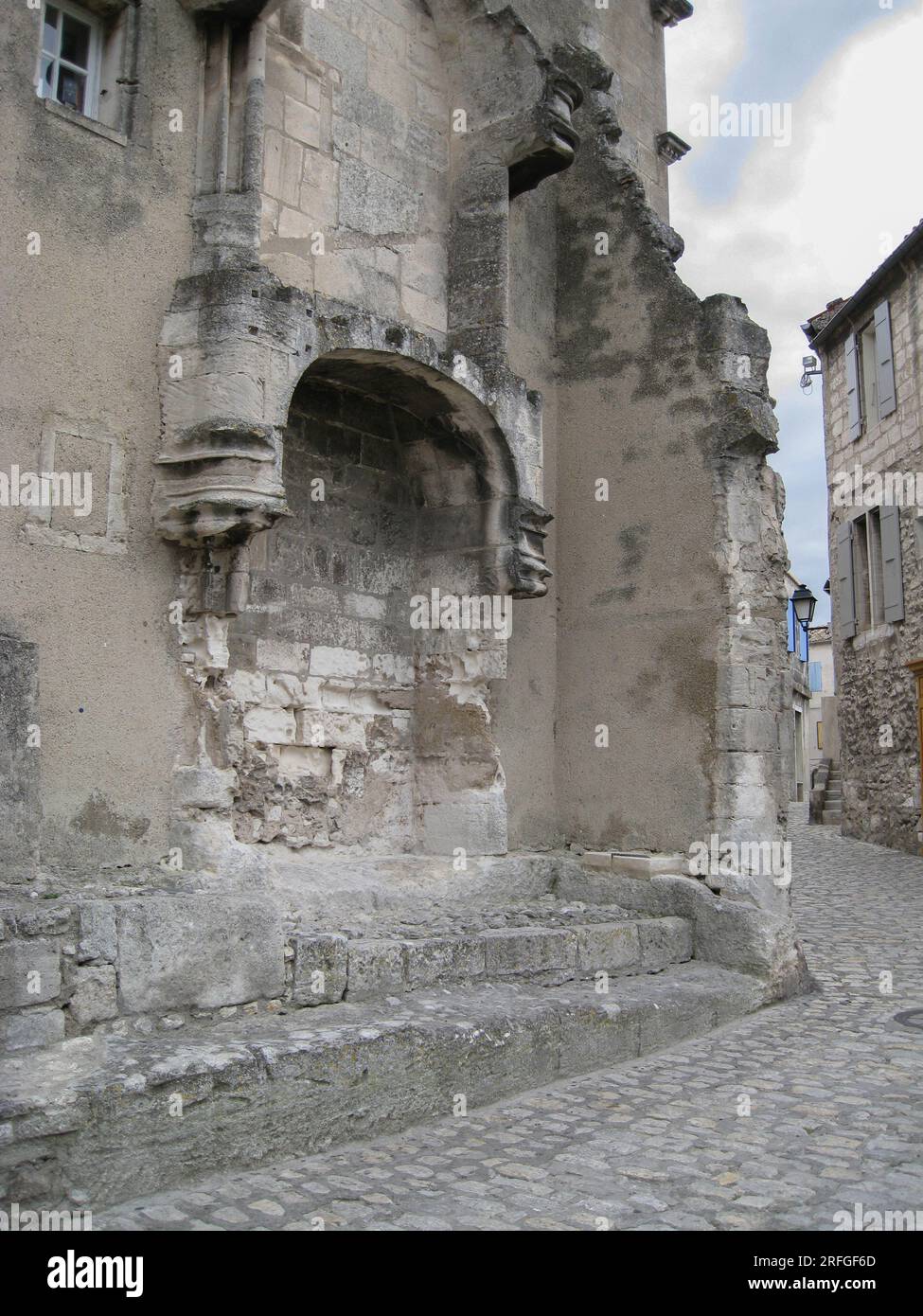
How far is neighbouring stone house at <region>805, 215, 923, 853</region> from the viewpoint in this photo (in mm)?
14383

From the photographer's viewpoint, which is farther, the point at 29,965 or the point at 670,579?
the point at 670,579

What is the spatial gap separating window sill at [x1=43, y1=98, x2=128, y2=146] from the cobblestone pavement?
4076 mm

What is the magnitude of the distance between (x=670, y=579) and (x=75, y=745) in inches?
A: 145

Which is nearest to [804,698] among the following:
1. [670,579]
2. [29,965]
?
[670,579]

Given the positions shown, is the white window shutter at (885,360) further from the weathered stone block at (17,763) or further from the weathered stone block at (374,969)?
the weathered stone block at (17,763)

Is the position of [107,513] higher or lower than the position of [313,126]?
lower

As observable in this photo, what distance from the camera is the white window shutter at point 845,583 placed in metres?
16.3

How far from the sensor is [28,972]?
3.67 metres

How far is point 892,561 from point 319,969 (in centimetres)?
1206

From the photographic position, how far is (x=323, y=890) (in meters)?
5.69

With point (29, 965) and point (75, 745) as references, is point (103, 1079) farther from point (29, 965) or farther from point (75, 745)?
point (75, 745)

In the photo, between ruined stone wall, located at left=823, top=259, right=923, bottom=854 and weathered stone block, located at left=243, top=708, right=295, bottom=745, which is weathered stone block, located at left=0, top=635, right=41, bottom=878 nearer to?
weathered stone block, located at left=243, top=708, right=295, bottom=745

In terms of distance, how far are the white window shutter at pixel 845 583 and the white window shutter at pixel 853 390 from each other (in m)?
1.33

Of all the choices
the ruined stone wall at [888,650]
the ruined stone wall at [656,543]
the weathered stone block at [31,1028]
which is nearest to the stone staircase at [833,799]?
the ruined stone wall at [888,650]
